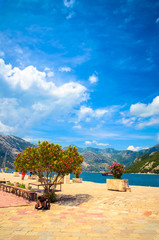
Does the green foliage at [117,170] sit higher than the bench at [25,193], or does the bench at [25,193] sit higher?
the green foliage at [117,170]

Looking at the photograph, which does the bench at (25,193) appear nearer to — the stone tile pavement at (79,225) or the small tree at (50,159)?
the small tree at (50,159)

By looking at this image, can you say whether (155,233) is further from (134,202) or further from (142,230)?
(134,202)

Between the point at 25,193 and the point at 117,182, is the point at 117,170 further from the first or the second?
the point at 25,193

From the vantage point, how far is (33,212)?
31.8 feet

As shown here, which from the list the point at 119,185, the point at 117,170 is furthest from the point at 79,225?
the point at 117,170

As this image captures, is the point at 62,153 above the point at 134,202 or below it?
above

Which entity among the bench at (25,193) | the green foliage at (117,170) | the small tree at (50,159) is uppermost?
the small tree at (50,159)

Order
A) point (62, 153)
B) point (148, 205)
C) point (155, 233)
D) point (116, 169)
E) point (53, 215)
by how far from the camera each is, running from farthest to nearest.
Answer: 1. point (116, 169)
2. point (62, 153)
3. point (148, 205)
4. point (53, 215)
5. point (155, 233)

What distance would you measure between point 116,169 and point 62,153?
26.9ft

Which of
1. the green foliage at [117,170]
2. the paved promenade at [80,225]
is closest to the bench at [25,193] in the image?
the paved promenade at [80,225]

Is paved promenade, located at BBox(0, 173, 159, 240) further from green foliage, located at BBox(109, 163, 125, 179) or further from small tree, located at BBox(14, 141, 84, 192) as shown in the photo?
green foliage, located at BBox(109, 163, 125, 179)

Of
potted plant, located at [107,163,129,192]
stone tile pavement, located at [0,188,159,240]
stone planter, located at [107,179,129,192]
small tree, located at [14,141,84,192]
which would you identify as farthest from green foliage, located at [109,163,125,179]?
stone tile pavement, located at [0,188,159,240]

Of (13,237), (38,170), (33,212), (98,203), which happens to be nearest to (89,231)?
(13,237)

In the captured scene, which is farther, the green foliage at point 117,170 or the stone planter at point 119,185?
the green foliage at point 117,170
